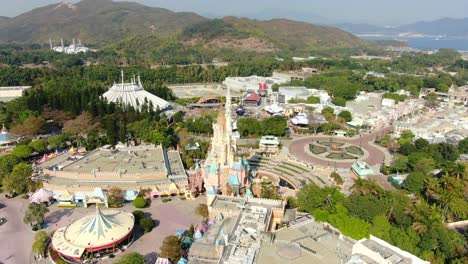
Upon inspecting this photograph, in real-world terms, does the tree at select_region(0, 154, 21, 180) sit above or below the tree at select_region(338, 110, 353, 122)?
below

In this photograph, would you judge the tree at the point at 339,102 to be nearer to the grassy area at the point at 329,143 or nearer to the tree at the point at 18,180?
the grassy area at the point at 329,143

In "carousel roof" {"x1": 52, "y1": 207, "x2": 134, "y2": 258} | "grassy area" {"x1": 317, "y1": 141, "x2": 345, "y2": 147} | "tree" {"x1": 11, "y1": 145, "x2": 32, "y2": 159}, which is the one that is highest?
"tree" {"x1": 11, "y1": 145, "x2": 32, "y2": 159}

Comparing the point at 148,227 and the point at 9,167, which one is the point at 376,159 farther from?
the point at 9,167

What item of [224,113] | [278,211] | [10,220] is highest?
[224,113]

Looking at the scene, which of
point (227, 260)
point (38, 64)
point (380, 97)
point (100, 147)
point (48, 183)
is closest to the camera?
point (227, 260)

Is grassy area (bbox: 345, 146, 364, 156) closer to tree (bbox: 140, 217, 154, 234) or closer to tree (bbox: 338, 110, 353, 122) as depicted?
tree (bbox: 338, 110, 353, 122)

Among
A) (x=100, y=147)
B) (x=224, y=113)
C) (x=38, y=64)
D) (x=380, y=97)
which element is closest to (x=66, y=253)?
(x=224, y=113)

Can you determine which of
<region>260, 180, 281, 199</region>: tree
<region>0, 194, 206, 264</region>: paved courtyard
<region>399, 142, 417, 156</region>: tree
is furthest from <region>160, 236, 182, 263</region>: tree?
<region>399, 142, 417, 156</region>: tree

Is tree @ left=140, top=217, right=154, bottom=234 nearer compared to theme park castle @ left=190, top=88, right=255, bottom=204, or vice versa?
tree @ left=140, top=217, right=154, bottom=234
